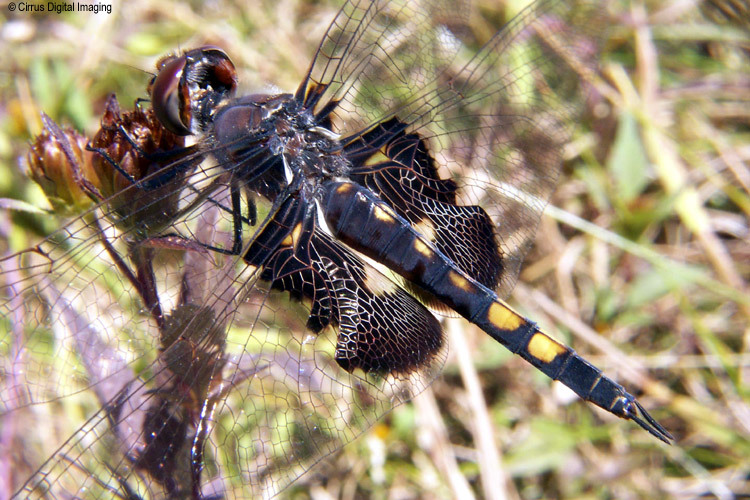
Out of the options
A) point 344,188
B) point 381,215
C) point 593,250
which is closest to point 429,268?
point 381,215

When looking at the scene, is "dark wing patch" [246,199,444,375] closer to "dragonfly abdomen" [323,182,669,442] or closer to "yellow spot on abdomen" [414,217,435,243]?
"dragonfly abdomen" [323,182,669,442]

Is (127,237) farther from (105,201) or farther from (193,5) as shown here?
(193,5)

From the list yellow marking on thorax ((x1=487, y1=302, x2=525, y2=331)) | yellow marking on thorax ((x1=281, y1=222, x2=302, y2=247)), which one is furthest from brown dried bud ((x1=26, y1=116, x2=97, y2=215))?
yellow marking on thorax ((x1=487, y1=302, x2=525, y2=331))

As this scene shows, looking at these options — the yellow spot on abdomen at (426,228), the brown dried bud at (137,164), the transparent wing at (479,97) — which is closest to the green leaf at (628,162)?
the transparent wing at (479,97)

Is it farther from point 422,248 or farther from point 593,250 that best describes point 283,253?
point 593,250

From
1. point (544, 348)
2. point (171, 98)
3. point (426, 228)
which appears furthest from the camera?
point (426, 228)

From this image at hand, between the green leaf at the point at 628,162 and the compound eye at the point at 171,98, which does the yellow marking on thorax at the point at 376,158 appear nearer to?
the compound eye at the point at 171,98
